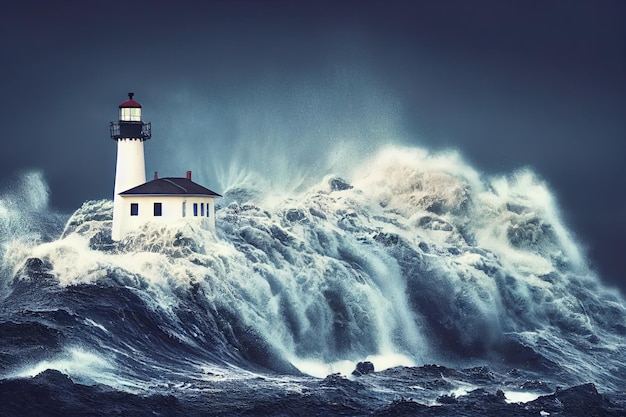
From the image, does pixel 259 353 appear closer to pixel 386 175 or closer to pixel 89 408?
pixel 89 408

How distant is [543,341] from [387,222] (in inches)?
554

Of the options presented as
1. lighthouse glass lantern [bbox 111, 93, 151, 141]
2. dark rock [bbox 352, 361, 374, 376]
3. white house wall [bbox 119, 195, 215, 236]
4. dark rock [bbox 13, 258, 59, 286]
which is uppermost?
lighthouse glass lantern [bbox 111, 93, 151, 141]

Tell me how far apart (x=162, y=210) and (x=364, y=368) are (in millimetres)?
14627

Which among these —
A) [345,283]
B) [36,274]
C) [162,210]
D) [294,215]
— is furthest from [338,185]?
[36,274]

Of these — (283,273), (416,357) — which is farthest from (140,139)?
(416,357)

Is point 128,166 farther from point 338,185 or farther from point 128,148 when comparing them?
point 338,185

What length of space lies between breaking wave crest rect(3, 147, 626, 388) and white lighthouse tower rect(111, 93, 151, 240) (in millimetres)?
2779

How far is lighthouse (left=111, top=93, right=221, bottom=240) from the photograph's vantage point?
275 feet

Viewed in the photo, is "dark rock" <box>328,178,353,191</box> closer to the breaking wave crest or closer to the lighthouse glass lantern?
the breaking wave crest

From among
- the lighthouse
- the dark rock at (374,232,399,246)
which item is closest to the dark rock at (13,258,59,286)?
the lighthouse

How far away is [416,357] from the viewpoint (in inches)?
3246

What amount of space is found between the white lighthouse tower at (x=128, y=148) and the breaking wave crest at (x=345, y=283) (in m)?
2.78

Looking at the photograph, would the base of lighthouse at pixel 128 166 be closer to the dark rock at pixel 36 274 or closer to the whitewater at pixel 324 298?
the whitewater at pixel 324 298

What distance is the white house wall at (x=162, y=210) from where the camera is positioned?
83688mm
